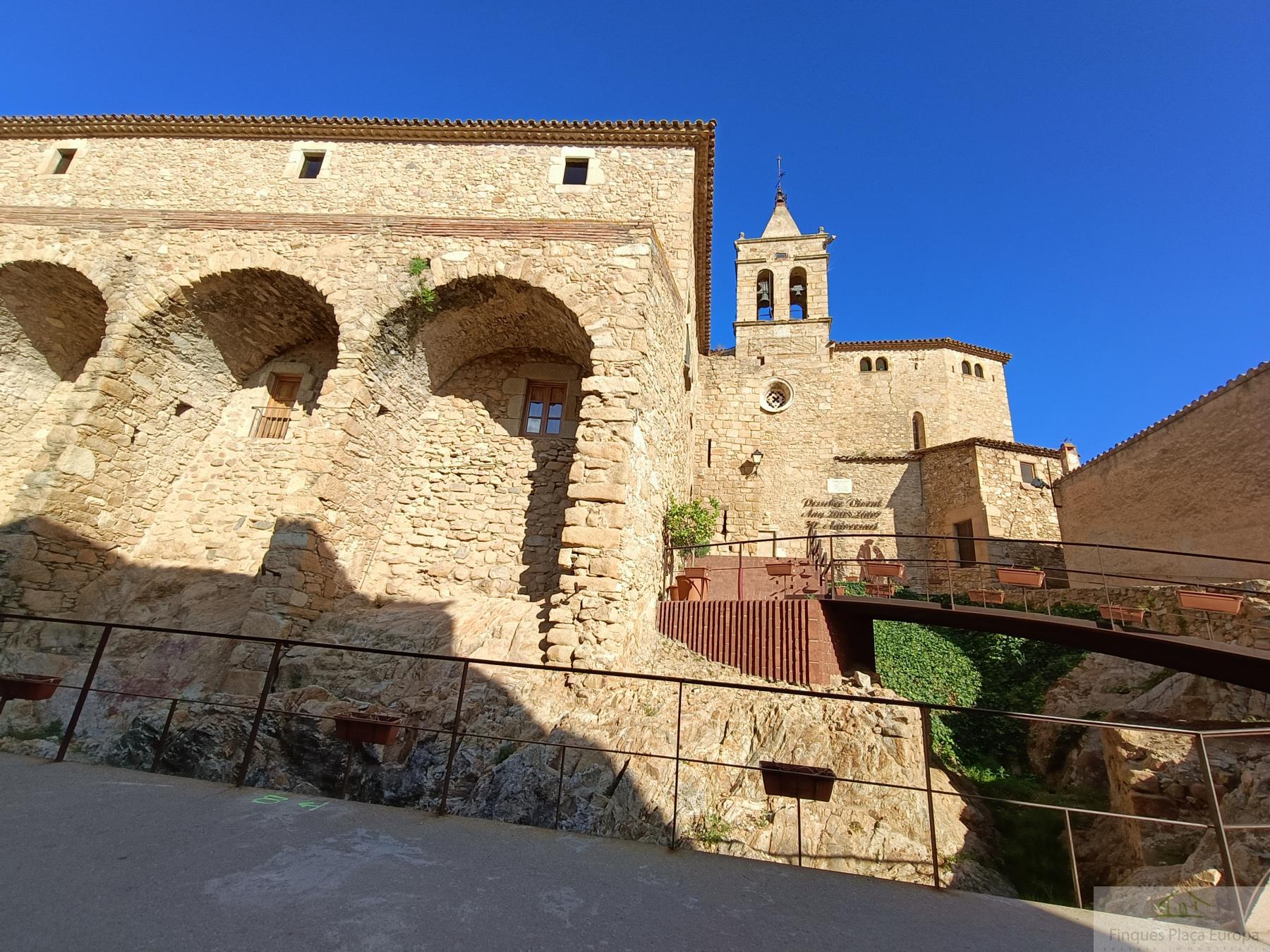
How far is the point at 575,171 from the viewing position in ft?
42.6

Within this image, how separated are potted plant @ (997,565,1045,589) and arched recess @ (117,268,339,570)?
38.2 ft

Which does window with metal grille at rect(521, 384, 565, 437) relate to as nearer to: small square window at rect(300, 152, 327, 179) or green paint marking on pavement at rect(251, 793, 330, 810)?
green paint marking on pavement at rect(251, 793, 330, 810)

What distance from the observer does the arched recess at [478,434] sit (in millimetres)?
9039

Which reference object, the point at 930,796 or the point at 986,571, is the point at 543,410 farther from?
the point at 986,571

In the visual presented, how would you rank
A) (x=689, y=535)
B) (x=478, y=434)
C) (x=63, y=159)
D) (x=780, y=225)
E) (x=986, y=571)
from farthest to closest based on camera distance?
(x=780, y=225) < (x=986, y=571) < (x=63, y=159) < (x=689, y=535) < (x=478, y=434)

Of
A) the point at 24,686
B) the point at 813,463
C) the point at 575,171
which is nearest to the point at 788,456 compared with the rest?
the point at 813,463

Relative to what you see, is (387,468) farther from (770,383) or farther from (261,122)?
(770,383)

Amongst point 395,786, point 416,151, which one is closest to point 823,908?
point 395,786

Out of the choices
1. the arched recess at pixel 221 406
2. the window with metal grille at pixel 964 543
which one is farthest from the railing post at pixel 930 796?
the window with metal grille at pixel 964 543

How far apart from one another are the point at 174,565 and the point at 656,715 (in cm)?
829

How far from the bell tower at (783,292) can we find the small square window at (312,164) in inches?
528

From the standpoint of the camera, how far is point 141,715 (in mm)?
6438

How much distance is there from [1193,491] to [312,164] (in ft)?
71.9

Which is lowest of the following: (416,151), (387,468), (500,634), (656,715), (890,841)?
(890,841)
